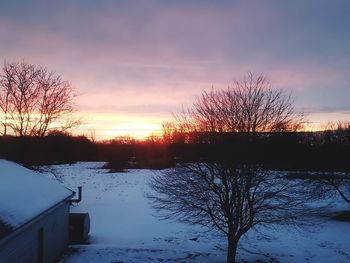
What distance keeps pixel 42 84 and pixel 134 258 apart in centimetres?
1932

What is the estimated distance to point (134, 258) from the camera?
15.3m

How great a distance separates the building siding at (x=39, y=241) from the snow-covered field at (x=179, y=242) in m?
0.91

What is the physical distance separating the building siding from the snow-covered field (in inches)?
35.9

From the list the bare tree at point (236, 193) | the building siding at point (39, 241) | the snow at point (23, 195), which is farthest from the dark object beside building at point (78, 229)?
the bare tree at point (236, 193)

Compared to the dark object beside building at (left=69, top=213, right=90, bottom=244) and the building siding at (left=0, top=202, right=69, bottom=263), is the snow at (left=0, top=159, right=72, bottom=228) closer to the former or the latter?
the building siding at (left=0, top=202, right=69, bottom=263)

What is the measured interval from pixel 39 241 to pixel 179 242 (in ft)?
28.0

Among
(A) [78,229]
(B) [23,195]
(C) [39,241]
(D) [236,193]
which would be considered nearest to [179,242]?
(A) [78,229]

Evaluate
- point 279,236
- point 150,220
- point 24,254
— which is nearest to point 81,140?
point 150,220

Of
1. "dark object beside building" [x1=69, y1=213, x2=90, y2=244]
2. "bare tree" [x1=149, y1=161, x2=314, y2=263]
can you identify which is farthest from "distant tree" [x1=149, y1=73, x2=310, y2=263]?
"dark object beside building" [x1=69, y1=213, x2=90, y2=244]

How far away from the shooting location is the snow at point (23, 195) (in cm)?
930

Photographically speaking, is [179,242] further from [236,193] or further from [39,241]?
[39,241]

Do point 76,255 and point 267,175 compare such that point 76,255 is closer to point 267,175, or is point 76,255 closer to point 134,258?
point 134,258

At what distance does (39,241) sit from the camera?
1201 centimetres

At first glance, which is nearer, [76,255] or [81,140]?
[76,255]
